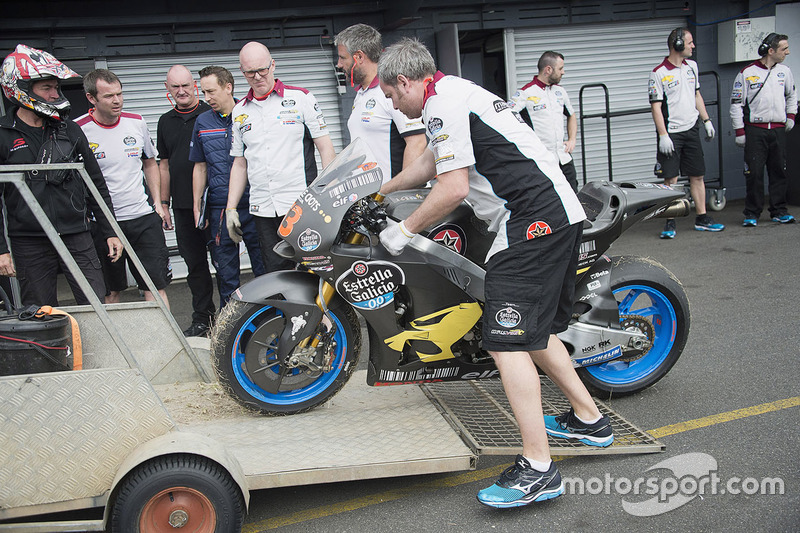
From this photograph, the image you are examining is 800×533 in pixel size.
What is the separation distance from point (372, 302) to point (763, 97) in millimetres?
7476

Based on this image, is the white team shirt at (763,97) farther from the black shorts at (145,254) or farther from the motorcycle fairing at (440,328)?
the black shorts at (145,254)

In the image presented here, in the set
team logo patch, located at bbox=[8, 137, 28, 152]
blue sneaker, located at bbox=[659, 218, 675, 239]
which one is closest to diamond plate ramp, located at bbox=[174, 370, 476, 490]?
team logo patch, located at bbox=[8, 137, 28, 152]

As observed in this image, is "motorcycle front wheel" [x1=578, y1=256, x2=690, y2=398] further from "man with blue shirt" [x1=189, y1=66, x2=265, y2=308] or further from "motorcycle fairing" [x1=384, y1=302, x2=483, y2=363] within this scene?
"man with blue shirt" [x1=189, y1=66, x2=265, y2=308]

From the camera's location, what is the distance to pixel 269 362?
386 centimetres

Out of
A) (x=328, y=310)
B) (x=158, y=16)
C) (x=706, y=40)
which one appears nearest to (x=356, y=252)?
(x=328, y=310)

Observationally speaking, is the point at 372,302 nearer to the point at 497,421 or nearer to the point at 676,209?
the point at 497,421

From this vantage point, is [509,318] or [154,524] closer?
[154,524]

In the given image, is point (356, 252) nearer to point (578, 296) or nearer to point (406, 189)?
point (406, 189)

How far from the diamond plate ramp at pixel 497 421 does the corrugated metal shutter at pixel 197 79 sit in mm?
5829

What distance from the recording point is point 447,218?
149 inches

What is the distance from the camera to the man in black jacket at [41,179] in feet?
14.0

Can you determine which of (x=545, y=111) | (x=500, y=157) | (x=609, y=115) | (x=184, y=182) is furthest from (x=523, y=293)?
(x=609, y=115)

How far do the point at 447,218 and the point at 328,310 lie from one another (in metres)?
0.80

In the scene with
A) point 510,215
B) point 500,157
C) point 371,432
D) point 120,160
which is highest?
point 120,160
